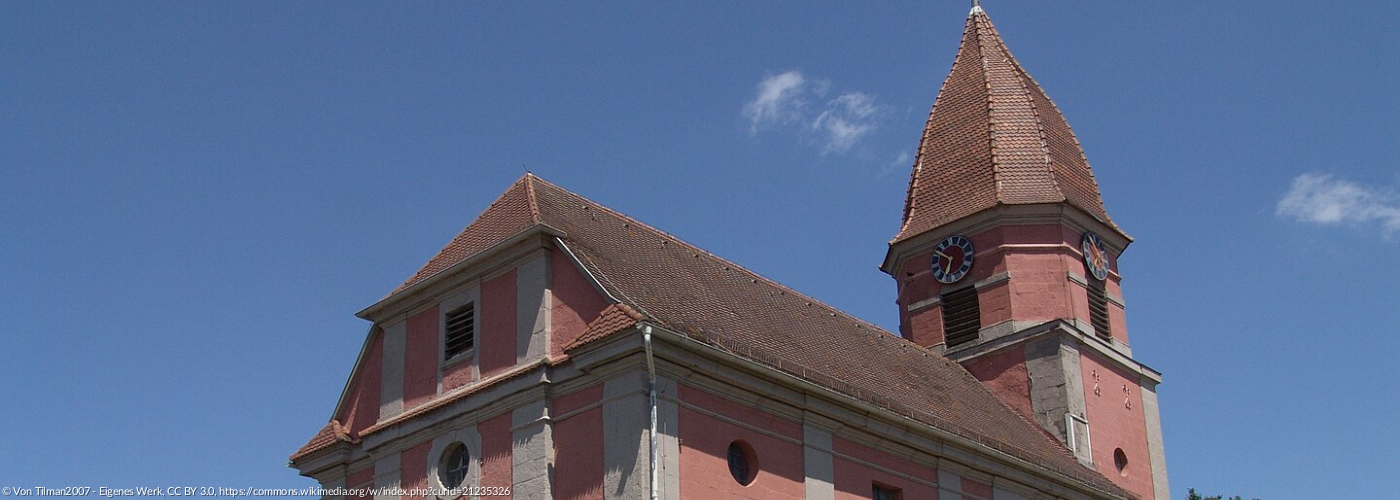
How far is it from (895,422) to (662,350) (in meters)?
5.76

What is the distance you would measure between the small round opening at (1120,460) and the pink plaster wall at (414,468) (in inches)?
655

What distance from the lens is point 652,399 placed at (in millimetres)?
22953

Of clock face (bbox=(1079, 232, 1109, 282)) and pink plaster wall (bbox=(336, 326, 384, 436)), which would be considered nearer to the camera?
pink plaster wall (bbox=(336, 326, 384, 436))

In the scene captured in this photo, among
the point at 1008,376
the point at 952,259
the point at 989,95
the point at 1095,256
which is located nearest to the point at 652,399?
the point at 1008,376

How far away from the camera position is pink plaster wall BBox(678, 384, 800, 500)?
A: 23.4 m

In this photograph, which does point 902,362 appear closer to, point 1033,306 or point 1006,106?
point 1033,306

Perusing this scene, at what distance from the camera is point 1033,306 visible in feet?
120

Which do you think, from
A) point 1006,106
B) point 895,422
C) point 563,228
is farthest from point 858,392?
point 1006,106

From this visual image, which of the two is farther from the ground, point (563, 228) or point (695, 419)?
point (563, 228)

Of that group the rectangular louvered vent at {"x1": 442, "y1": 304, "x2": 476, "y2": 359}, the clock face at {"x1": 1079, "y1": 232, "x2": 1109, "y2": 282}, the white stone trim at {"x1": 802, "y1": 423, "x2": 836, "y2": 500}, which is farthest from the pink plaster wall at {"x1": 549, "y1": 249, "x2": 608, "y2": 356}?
the clock face at {"x1": 1079, "y1": 232, "x2": 1109, "y2": 282}

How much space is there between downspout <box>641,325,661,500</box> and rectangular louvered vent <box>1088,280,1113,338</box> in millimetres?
17248

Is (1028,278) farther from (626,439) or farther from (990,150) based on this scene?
(626,439)

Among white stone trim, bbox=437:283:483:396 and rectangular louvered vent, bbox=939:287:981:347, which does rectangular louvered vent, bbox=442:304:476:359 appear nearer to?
white stone trim, bbox=437:283:483:396

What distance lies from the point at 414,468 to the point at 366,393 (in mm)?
2611
